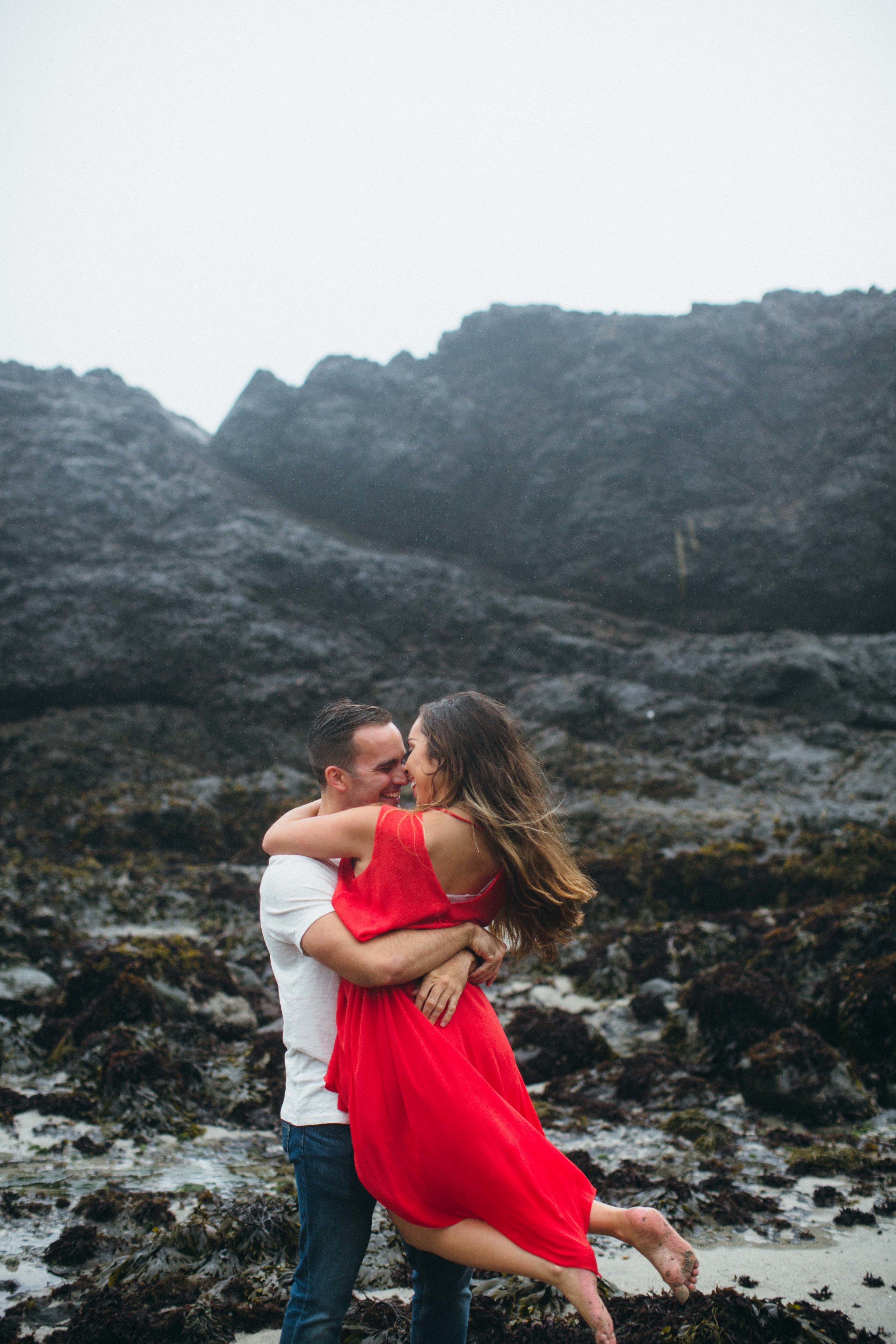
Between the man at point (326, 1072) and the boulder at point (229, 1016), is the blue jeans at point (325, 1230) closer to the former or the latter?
the man at point (326, 1072)

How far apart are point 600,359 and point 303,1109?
23.7m

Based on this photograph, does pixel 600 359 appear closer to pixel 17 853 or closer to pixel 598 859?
pixel 598 859

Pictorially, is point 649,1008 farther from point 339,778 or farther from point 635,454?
point 635,454

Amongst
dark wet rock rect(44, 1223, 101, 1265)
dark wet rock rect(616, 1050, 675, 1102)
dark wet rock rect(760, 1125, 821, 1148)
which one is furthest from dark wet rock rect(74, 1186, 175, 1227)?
dark wet rock rect(760, 1125, 821, 1148)

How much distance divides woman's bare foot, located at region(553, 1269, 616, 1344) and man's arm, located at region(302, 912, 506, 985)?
26.4 inches

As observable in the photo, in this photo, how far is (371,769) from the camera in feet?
7.18

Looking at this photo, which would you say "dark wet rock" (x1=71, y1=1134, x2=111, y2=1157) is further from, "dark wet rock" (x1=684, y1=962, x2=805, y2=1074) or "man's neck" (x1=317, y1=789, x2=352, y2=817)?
"dark wet rock" (x1=684, y1=962, x2=805, y2=1074)

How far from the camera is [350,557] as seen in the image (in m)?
21.0

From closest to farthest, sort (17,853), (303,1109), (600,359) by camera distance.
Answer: (303,1109) → (17,853) → (600,359)

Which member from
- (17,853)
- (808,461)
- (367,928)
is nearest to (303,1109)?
(367,928)

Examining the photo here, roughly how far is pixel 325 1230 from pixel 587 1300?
0.59 metres

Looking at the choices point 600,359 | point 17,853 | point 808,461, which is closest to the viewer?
point 17,853

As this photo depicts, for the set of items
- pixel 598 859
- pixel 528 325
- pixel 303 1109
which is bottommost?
pixel 598 859

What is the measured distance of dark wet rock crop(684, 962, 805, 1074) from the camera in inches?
228
